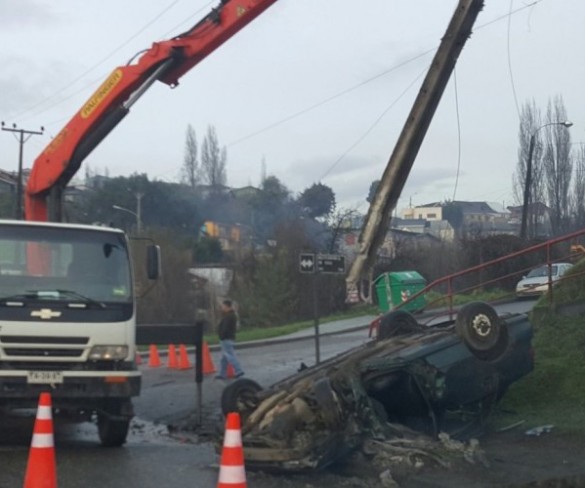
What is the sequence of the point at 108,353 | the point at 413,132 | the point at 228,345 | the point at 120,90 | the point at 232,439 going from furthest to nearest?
1. the point at 228,345
2. the point at 120,90
3. the point at 413,132
4. the point at 108,353
5. the point at 232,439

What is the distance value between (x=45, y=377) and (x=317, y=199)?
48.1 metres

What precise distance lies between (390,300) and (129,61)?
13.9 m

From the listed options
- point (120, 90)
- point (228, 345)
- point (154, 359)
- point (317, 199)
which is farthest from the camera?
point (317, 199)

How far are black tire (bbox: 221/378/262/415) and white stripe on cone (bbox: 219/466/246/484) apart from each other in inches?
151

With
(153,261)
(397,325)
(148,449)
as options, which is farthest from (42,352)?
(397,325)

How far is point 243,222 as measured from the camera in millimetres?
53000

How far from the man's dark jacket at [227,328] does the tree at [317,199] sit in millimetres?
36889

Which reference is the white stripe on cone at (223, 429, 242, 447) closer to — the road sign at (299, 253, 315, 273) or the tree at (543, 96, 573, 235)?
the road sign at (299, 253, 315, 273)

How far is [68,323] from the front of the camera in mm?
10891

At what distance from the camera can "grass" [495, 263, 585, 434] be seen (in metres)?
11.6

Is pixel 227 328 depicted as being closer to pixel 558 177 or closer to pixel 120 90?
pixel 120 90

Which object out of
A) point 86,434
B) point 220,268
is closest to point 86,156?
point 86,434

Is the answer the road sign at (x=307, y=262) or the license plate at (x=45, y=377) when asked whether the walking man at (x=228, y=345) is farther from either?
the license plate at (x=45, y=377)

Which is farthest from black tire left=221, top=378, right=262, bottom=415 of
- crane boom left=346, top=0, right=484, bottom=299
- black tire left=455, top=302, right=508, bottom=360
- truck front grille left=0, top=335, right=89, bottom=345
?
crane boom left=346, top=0, right=484, bottom=299
